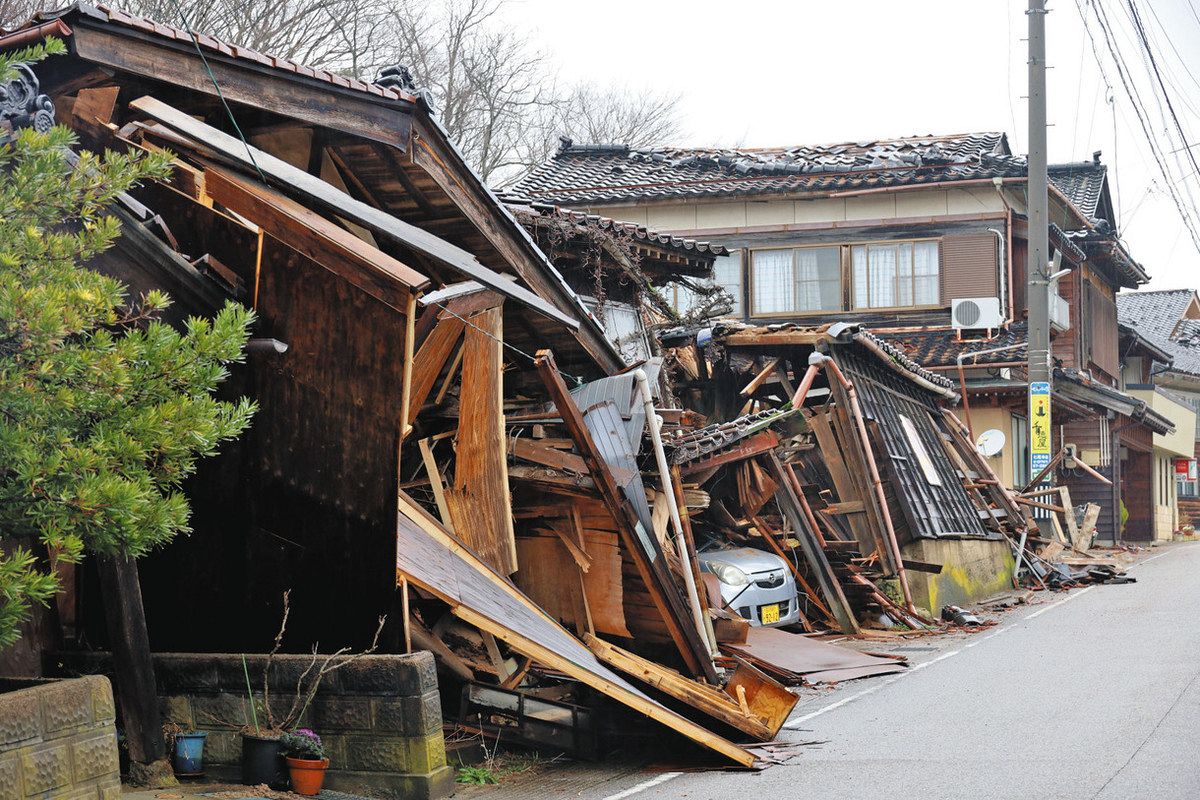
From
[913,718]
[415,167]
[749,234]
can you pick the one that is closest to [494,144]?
[749,234]

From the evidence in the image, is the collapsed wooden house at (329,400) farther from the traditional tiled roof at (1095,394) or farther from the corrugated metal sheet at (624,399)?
the traditional tiled roof at (1095,394)

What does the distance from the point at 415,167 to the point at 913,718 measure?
616 centimetres

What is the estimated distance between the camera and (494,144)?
34.0 metres

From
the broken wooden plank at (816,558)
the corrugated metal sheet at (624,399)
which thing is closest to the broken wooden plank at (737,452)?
the broken wooden plank at (816,558)

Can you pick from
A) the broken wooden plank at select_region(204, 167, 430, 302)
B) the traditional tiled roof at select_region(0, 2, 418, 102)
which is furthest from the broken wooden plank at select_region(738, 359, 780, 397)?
the broken wooden plank at select_region(204, 167, 430, 302)

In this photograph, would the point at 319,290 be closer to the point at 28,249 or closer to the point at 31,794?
the point at 28,249

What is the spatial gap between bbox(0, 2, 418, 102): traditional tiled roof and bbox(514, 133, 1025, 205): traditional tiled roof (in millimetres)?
19700

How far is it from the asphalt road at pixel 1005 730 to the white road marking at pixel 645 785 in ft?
0.05

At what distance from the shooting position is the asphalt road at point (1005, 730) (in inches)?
313

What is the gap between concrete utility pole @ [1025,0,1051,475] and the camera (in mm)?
23391

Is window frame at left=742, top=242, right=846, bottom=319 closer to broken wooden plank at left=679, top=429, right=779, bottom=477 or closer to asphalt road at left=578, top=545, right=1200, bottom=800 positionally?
broken wooden plank at left=679, top=429, right=779, bottom=477

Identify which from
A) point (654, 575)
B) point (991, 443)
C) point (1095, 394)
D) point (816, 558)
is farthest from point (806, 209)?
point (654, 575)

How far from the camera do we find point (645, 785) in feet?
28.0

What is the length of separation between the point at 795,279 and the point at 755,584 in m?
16.5
